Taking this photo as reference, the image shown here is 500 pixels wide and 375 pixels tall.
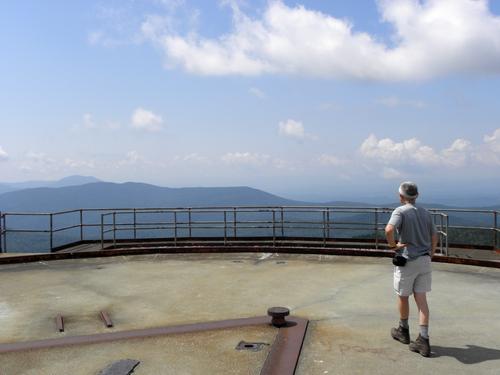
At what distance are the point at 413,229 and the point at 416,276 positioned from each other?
512 millimetres

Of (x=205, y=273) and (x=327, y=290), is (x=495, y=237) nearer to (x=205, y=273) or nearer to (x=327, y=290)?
(x=327, y=290)

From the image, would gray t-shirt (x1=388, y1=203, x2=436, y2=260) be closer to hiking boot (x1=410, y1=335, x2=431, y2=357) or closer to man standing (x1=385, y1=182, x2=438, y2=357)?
man standing (x1=385, y1=182, x2=438, y2=357)

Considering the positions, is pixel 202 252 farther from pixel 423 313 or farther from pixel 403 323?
pixel 423 313

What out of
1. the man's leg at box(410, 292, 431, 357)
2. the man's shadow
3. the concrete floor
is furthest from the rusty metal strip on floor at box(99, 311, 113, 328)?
the man's shadow

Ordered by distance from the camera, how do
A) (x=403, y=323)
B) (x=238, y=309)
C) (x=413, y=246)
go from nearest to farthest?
(x=413, y=246), (x=403, y=323), (x=238, y=309)

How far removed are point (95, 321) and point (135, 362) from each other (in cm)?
198

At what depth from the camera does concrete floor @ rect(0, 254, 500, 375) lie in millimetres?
4883

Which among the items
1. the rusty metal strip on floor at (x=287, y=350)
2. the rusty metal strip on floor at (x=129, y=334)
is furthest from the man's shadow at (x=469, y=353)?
the rusty metal strip on floor at (x=129, y=334)

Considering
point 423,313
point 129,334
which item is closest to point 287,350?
point 423,313

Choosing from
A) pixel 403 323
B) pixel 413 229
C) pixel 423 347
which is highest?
pixel 413 229

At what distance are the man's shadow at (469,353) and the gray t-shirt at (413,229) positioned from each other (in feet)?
3.58

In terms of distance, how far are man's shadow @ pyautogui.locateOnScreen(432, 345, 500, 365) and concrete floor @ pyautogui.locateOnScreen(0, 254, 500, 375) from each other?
1 cm

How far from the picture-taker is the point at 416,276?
504 cm

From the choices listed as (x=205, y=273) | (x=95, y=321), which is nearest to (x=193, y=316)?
(x=95, y=321)
